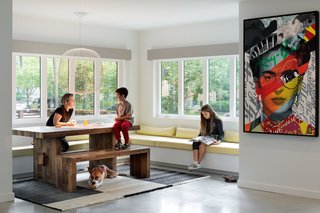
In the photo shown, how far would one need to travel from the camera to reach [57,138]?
247 inches

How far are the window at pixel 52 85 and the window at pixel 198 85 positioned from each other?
3.56ft

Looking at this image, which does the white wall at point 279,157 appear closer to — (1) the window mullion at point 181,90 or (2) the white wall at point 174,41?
(2) the white wall at point 174,41

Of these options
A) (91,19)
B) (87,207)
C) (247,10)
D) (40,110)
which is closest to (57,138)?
(87,207)

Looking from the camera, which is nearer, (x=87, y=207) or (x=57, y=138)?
(x=87, y=207)

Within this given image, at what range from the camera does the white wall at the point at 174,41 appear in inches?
314

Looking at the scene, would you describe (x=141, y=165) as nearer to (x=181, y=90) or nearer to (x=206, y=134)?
(x=206, y=134)

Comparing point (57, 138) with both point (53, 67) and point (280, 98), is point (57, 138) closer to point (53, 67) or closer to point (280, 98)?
point (53, 67)

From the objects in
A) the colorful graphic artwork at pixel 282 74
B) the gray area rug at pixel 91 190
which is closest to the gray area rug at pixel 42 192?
the gray area rug at pixel 91 190

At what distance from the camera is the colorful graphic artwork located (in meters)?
5.62

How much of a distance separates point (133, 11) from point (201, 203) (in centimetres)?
316

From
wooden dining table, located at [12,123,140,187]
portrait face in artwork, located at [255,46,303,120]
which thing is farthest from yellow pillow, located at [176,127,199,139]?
portrait face in artwork, located at [255,46,303,120]

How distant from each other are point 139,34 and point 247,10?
11.5ft
